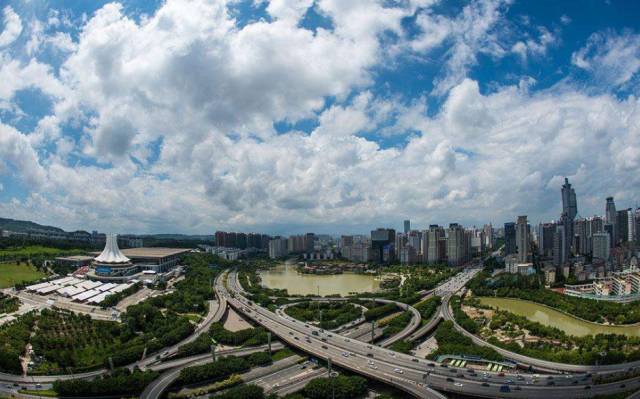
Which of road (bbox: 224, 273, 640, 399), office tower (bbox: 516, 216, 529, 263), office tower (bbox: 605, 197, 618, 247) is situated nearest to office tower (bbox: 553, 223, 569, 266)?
office tower (bbox: 516, 216, 529, 263)

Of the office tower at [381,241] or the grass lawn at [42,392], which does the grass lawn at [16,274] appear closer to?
the grass lawn at [42,392]

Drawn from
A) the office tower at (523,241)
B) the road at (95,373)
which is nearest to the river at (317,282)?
the road at (95,373)

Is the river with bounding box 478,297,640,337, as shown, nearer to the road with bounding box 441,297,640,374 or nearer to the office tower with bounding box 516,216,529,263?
the road with bounding box 441,297,640,374

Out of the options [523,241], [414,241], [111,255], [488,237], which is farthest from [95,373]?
[488,237]

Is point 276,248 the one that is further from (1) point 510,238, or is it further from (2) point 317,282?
(1) point 510,238

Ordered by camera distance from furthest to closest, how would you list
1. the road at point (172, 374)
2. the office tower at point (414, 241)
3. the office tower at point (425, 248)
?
the office tower at point (414, 241)
the office tower at point (425, 248)
the road at point (172, 374)

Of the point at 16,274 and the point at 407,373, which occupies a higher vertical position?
the point at 16,274
